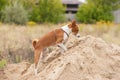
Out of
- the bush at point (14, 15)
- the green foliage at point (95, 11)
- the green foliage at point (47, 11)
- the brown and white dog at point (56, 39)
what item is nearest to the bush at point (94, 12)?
the green foliage at point (95, 11)

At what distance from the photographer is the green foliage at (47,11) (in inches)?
2045

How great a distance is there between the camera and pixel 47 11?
52500mm

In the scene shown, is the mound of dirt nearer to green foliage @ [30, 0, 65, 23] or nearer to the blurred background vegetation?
the blurred background vegetation

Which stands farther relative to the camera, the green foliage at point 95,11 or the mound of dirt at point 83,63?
the green foliage at point 95,11

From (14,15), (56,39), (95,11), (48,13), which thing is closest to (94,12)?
(95,11)

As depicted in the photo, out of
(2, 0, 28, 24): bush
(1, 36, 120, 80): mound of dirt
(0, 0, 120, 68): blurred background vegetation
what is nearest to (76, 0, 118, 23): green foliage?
(0, 0, 120, 68): blurred background vegetation

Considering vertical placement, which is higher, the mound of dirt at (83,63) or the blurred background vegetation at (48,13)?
the mound of dirt at (83,63)

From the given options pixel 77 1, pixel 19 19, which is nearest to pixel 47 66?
pixel 19 19

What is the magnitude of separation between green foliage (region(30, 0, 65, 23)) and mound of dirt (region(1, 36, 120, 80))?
38861mm

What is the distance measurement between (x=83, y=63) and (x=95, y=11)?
140 feet

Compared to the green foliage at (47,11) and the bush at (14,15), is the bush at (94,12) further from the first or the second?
the bush at (14,15)

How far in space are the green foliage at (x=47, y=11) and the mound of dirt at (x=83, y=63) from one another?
127 ft

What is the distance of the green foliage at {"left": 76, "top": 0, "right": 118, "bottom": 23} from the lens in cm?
5338

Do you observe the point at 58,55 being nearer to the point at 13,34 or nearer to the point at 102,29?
the point at 13,34
